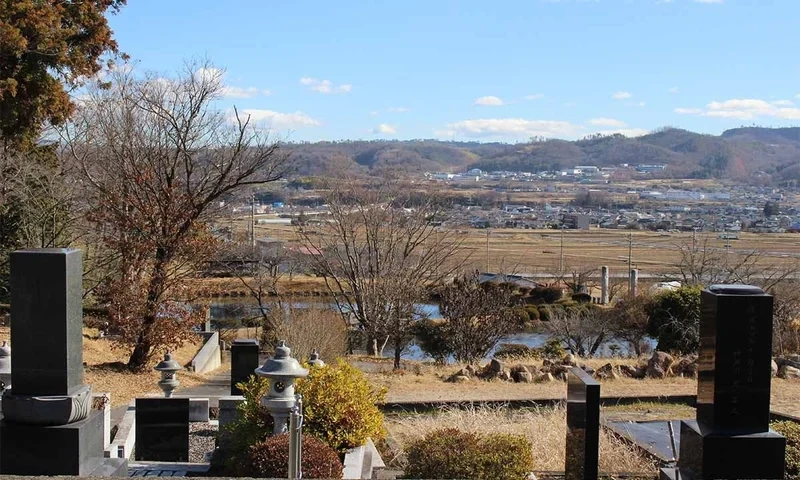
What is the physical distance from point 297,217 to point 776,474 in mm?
29722

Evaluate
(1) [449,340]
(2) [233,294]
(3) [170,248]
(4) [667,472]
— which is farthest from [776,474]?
(2) [233,294]

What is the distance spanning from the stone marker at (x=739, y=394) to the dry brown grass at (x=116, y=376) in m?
10.4

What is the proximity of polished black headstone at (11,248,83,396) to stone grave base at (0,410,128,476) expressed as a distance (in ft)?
1.00

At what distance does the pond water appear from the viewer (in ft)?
101

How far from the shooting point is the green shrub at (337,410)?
28.6ft

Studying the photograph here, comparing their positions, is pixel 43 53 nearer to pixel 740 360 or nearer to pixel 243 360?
pixel 243 360

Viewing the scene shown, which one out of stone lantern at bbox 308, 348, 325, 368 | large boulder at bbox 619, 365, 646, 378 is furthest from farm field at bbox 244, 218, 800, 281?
stone lantern at bbox 308, 348, 325, 368

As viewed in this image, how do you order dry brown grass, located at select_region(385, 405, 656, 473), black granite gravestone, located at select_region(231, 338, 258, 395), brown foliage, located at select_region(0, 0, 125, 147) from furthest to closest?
brown foliage, located at select_region(0, 0, 125, 147) → black granite gravestone, located at select_region(231, 338, 258, 395) → dry brown grass, located at select_region(385, 405, 656, 473)

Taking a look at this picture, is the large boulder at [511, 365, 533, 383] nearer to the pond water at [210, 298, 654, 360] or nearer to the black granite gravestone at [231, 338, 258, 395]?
the black granite gravestone at [231, 338, 258, 395]

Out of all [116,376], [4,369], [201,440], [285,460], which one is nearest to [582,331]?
[116,376]

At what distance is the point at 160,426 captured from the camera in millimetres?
11219

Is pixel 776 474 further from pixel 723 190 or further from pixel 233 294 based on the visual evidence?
pixel 723 190

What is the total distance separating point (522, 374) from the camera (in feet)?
61.3

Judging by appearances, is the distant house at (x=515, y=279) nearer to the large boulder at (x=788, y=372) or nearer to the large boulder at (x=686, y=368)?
the large boulder at (x=686, y=368)
